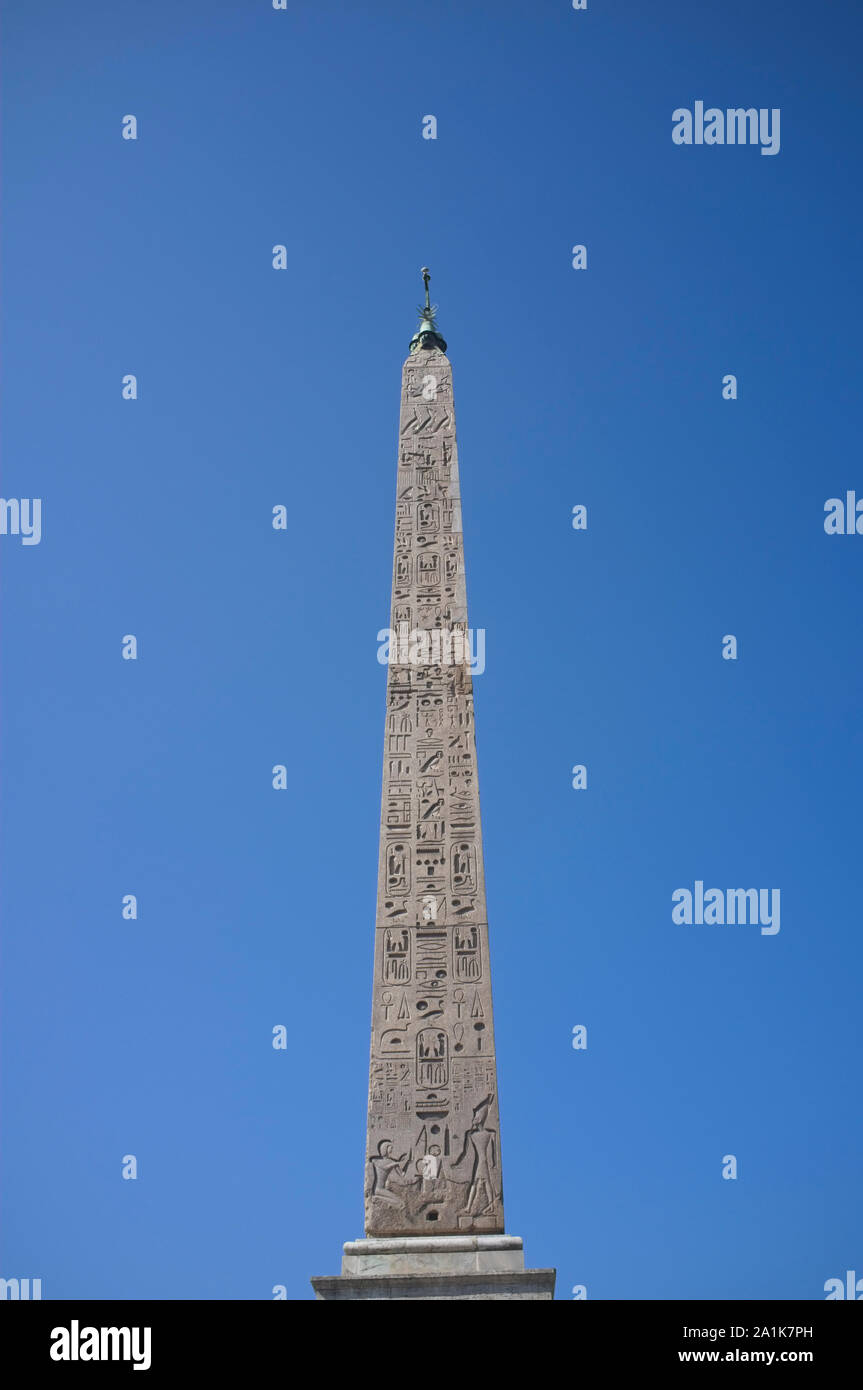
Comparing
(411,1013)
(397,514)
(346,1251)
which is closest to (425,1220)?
(346,1251)

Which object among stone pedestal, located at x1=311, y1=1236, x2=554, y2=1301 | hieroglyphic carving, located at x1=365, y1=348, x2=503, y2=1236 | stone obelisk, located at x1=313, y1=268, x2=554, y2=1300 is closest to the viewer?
stone pedestal, located at x1=311, y1=1236, x2=554, y2=1301

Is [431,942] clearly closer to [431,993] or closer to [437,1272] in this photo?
[431,993]

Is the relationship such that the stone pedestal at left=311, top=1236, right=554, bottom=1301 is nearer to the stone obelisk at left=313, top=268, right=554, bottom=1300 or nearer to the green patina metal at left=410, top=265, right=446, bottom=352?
the stone obelisk at left=313, top=268, right=554, bottom=1300

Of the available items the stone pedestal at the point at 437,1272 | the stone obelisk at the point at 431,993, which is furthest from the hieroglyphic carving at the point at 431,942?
the stone pedestal at the point at 437,1272

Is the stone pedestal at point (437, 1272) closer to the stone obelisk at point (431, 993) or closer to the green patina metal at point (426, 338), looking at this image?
the stone obelisk at point (431, 993)

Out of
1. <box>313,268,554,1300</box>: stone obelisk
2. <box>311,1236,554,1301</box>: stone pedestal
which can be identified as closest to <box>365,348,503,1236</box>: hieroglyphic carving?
<box>313,268,554,1300</box>: stone obelisk

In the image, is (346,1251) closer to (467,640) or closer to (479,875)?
(479,875)
